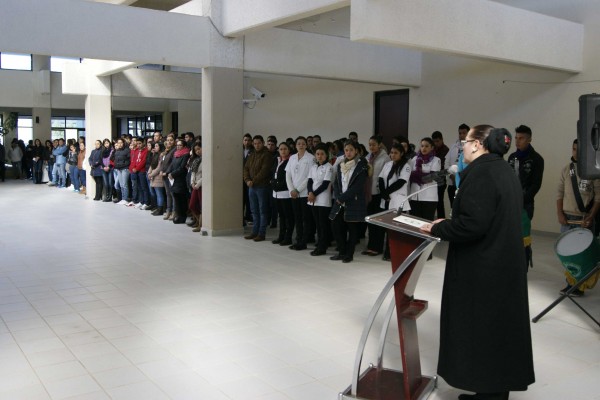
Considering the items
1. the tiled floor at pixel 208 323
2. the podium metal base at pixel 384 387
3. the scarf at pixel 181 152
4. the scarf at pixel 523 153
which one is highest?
the scarf at pixel 523 153

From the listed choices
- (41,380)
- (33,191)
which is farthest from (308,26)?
(41,380)

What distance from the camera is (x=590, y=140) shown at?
376 cm

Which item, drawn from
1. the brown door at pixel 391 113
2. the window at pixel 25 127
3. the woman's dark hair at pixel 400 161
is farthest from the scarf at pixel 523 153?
the window at pixel 25 127

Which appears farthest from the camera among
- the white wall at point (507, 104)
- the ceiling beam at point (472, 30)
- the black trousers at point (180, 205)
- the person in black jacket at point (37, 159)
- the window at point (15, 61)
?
the window at point (15, 61)

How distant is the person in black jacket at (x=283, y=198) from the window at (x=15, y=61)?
15826 millimetres

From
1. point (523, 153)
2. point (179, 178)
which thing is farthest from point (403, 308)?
point (179, 178)

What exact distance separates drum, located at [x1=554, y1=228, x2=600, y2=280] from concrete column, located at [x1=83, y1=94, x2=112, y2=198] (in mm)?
11655

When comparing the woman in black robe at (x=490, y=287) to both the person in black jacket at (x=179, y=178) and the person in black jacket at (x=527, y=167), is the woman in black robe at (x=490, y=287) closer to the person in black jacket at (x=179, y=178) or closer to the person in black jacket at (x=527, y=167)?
the person in black jacket at (x=527, y=167)

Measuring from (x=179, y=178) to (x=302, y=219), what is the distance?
2983 mm

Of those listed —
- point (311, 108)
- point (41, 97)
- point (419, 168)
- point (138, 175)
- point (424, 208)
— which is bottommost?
point (424, 208)

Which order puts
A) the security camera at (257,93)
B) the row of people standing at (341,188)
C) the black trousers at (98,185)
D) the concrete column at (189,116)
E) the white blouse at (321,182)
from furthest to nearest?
the concrete column at (189,116), the security camera at (257,93), the black trousers at (98,185), the white blouse at (321,182), the row of people standing at (341,188)

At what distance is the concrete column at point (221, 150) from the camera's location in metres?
8.99

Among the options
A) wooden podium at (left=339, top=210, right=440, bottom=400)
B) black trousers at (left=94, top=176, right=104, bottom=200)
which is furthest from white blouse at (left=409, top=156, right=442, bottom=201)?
black trousers at (left=94, top=176, right=104, bottom=200)

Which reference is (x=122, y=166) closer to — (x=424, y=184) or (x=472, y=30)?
(x=424, y=184)
